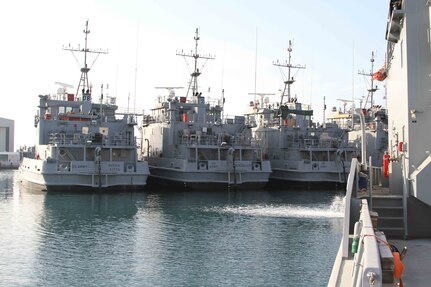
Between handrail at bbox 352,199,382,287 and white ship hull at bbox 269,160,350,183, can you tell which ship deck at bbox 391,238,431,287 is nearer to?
handrail at bbox 352,199,382,287

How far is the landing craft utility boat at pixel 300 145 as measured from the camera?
4394 cm

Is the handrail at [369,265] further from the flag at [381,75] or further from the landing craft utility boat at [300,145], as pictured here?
the landing craft utility boat at [300,145]

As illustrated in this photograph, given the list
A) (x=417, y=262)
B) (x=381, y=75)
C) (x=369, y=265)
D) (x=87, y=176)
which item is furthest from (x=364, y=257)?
(x=87, y=176)

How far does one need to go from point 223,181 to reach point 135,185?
23.3 feet

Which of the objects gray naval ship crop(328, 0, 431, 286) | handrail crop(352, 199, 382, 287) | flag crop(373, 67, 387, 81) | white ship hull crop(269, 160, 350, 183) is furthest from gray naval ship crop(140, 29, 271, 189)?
handrail crop(352, 199, 382, 287)

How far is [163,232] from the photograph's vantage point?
20.6 meters

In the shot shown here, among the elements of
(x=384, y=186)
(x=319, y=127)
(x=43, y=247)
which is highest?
(x=319, y=127)

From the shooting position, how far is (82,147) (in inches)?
1455

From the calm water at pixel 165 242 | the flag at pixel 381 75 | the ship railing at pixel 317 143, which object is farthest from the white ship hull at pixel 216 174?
the flag at pixel 381 75

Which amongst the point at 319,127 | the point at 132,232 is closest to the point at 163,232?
the point at 132,232

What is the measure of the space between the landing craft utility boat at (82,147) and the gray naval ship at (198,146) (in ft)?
13.2

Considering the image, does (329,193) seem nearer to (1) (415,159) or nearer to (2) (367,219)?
(1) (415,159)

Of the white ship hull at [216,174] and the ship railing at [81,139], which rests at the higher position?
the ship railing at [81,139]

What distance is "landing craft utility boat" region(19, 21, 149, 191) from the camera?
35.6 meters
